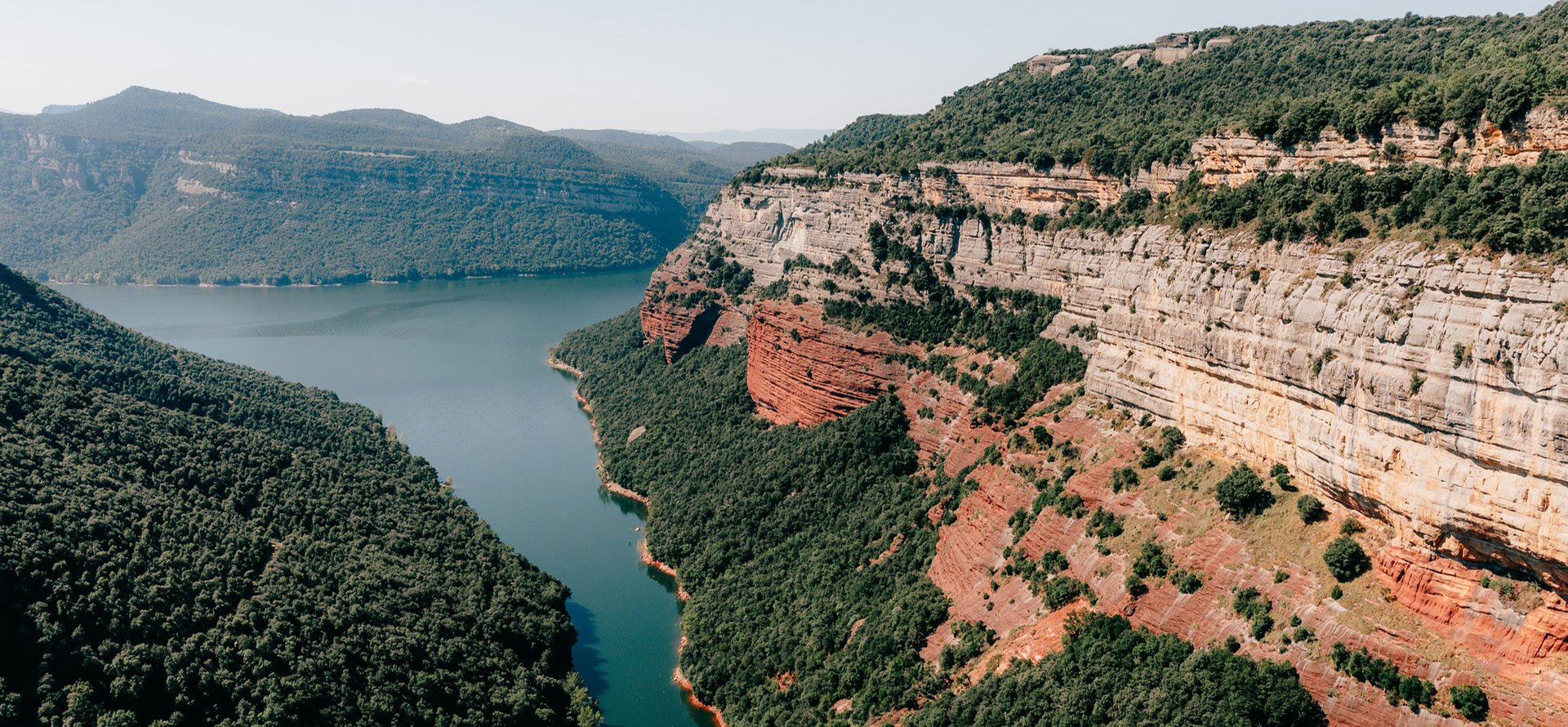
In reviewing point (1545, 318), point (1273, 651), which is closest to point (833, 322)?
point (1273, 651)

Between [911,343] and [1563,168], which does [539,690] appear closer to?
[911,343]

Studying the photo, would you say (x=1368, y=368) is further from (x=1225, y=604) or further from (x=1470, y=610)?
(x=1225, y=604)

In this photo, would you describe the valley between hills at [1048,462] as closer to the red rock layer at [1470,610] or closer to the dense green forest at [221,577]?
the red rock layer at [1470,610]

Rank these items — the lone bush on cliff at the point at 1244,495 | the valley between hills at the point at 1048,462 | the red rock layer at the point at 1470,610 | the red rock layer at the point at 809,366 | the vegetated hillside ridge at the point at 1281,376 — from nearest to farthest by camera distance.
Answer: the red rock layer at the point at 1470,610 → the vegetated hillside ridge at the point at 1281,376 → the valley between hills at the point at 1048,462 → the lone bush on cliff at the point at 1244,495 → the red rock layer at the point at 809,366

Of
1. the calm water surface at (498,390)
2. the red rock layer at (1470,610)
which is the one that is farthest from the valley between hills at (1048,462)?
the calm water surface at (498,390)

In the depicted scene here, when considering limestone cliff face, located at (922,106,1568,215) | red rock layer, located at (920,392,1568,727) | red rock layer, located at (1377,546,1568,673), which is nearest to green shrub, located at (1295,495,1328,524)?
red rock layer, located at (920,392,1568,727)

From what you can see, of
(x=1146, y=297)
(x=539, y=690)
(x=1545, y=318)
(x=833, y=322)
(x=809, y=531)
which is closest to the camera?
(x=1545, y=318)

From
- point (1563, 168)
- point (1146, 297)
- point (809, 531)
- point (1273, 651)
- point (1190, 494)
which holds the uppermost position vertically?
point (1563, 168)

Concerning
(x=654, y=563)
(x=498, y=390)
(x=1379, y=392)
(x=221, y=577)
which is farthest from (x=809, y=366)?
(x=498, y=390)
